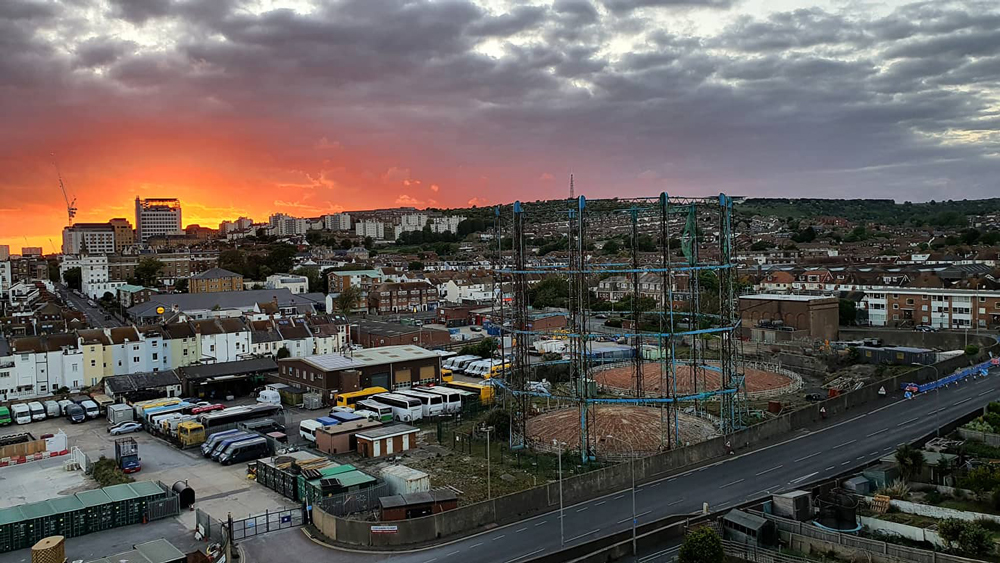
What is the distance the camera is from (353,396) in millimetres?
34469

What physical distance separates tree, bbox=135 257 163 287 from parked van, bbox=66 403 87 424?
63486 millimetres

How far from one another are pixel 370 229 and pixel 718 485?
17260cm

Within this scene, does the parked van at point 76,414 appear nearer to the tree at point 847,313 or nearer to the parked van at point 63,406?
the parked van at point 63,406

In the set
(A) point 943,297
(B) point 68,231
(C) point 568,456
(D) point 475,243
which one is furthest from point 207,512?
(B) point 68,231

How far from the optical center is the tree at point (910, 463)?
70.5 feet

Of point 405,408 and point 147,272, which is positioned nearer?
point 405,408

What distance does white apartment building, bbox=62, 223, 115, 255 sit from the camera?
6772 inches

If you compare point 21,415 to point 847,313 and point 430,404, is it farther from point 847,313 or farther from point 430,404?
point 847,313

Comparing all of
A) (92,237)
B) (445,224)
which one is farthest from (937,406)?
(92,237)

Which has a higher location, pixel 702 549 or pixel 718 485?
pixel 702 549

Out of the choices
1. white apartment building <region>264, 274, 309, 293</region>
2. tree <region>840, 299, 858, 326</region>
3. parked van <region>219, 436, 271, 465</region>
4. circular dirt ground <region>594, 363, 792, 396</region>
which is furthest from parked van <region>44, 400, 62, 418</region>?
tree <region>840, 299, 858, 326</region>

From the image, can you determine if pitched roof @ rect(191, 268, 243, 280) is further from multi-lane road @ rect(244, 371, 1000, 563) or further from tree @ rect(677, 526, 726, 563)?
tree @ rect(677, 526, 726, 563)

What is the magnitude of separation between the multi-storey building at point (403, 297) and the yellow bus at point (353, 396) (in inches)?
1589

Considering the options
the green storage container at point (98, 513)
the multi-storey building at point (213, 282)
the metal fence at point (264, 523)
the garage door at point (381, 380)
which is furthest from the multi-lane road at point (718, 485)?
the multi-storey building at point (213, 282)
